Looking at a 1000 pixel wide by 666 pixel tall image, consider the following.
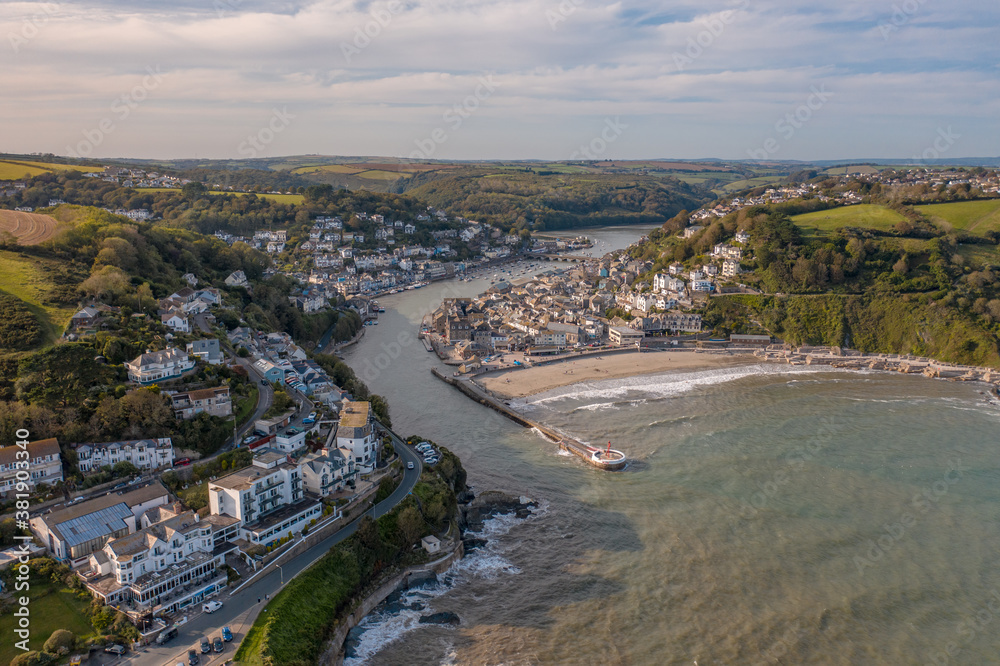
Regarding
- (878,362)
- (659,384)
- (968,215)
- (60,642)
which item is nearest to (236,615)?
(60,642)

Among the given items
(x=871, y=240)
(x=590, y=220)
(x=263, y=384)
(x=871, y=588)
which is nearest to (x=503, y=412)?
(x=263, y=384)

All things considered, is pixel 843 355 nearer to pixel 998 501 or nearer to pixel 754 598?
pixel 998 501

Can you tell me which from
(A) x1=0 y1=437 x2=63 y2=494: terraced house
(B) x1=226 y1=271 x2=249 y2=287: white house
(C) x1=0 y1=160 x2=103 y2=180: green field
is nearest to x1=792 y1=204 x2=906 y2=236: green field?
(B) x1=226 y1=271 x2=249 y2=287: white house

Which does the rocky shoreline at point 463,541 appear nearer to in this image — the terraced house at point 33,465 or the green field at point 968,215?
the terraced house at point 33,465

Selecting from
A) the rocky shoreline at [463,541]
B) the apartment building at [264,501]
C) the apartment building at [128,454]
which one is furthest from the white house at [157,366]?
the rocky shoreline at [463,541]

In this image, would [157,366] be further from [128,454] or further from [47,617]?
[47,617]

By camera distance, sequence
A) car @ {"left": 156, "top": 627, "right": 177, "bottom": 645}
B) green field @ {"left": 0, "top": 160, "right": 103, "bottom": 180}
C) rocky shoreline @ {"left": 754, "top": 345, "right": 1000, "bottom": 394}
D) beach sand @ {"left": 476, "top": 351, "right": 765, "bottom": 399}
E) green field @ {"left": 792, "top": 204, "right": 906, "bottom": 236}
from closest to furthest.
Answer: car @ {"left": 156, "top": 627, "right": 177, "bottom": 645}
beach sand @ {"left": 476, "top": 351, "right": 765, "bottom": 399}
rocky shoreline @ {"left": 754, "top": 345, "right": 1000, "bottom": 394}
green field @ {"left": 792, "top": 204, "right": 906, "bottom": 236}
green field @ {"left": 0, "top": 160, "right": 103, "bottom": 180}

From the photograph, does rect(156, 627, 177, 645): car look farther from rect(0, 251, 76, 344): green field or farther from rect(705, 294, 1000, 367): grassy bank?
rect(705, 294, 1000, 367): grassy bank
